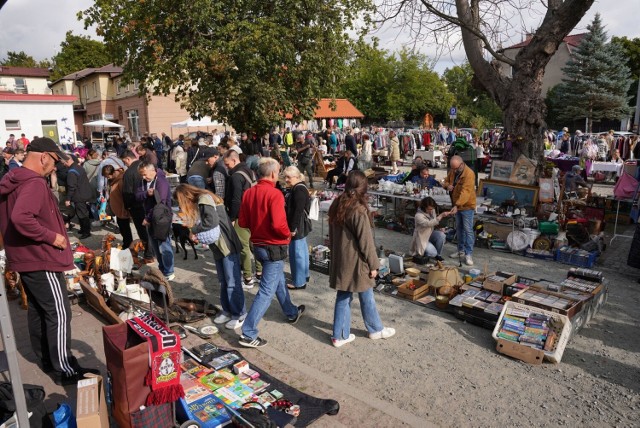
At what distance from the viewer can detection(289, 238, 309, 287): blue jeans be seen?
6074 millimetres

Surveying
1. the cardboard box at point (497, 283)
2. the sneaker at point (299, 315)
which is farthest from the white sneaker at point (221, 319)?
the cardboard box at point (497, 283)

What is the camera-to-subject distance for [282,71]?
14016mm

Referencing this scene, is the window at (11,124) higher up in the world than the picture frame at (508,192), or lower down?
higher up

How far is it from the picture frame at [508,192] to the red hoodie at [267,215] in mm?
6160

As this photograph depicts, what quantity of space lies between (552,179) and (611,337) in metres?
4.79

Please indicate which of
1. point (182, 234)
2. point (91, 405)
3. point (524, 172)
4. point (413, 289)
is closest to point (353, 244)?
point (413, 289)

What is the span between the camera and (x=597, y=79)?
30203mm

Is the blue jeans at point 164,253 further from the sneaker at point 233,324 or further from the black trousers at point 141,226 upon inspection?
the sneaker at point 233,324

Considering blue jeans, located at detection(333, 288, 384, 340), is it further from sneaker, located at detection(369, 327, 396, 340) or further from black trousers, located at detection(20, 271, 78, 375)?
black trousers, located at detection(20, 271, 78, 375)

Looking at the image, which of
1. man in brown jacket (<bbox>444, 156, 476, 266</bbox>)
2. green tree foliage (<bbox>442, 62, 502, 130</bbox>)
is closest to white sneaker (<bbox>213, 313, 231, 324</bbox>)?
man in brown jacket (<bbox>444, 156, 476, 266</bbox>)

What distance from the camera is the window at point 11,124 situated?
27312 millimetres

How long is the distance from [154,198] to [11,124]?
27179 mm

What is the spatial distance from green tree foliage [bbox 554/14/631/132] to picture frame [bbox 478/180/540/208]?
26.1 meters

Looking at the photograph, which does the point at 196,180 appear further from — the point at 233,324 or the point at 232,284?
the point at 233,324
